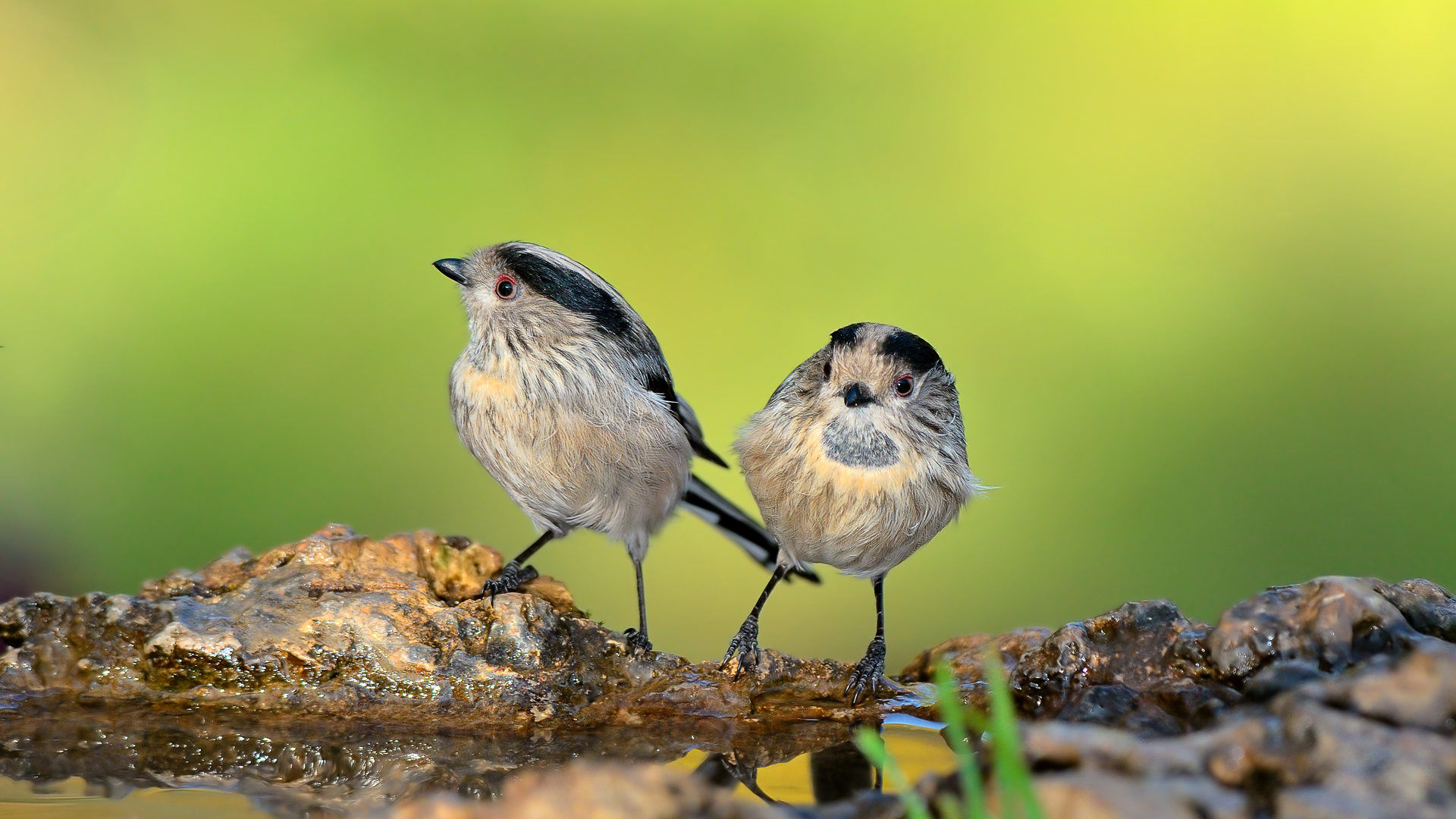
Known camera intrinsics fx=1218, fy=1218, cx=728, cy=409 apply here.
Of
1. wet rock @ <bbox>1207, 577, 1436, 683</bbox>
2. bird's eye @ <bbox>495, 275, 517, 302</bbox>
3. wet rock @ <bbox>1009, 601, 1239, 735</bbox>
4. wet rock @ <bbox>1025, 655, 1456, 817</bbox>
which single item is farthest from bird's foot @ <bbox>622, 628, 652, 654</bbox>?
wet rock @ <bbox>1025, 655, 1456, 817</bbox>

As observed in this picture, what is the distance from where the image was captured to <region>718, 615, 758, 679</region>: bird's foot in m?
3.64

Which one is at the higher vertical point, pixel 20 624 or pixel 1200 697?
pixel 1200 697

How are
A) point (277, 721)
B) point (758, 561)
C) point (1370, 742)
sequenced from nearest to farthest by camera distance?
point (1370, 742) → point (277, 721) → point (758, 561)

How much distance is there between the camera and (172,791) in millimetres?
2891

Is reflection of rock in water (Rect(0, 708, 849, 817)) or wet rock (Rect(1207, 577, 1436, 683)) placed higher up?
wet rock (Rect(1207, 577, 1436, 683))

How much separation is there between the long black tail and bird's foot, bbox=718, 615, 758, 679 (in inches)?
41.1

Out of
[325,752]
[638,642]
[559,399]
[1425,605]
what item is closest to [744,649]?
[638,642]

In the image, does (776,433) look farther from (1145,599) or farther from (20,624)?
(20,624)

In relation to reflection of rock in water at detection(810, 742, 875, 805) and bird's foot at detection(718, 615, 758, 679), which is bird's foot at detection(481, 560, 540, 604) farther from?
reflection of rock in water at detection(810, 742, 875, 805)

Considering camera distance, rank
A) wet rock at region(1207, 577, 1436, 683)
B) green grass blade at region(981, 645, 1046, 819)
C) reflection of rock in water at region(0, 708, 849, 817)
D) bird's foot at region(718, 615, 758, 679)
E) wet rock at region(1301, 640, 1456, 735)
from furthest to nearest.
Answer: bird's foot at region(718, 615, 758, 679) < reflection of rock in water at region(0, 708, 849, 817) < wet rock at region(1207, 577, 1436, 683) < wet rock at region(1301, 640, 1456, 735) < green grass blade at region(981, 645, 1046, 819)

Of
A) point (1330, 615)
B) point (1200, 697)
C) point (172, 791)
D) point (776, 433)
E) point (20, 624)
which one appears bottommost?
point (172, 791)

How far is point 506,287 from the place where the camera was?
4.17 m

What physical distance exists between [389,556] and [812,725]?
4.72 feet

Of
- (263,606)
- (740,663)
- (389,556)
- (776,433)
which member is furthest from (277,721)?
(776,433)
